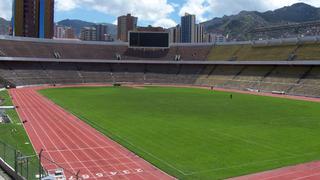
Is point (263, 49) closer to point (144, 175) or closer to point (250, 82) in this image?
point (250, 82)

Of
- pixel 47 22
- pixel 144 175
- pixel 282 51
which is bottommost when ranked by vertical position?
pixel 144 175

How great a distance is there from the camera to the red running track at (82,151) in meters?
15.9

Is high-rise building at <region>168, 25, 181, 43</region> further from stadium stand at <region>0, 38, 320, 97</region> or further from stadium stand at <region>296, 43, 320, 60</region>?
stadium stand at <region>296, 43, 320, 60</region>

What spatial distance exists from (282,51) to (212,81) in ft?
45.1

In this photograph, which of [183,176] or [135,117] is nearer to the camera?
[183,176]

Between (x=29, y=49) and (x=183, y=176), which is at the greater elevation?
(x=29, y=49)

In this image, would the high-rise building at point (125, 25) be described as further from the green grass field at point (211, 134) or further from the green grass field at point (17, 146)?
the green grass field at point (17, 146)

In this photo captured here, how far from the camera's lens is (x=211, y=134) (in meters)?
23.7

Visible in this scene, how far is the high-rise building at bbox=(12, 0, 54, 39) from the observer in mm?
130125

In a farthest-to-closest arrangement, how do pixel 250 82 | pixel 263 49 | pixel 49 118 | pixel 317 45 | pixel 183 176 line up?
1. pixel 263 49
2. pixel 250 82
3. pixel 317 45
4. pixel 49 118
5. pixel 183 176

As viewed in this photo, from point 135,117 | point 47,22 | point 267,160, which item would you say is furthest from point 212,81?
point 47,22

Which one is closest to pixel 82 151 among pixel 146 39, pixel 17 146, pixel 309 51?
pixel 17 146

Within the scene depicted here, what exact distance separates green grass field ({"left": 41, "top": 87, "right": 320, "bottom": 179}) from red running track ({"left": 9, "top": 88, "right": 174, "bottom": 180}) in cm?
80

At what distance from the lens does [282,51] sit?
2638 inches
